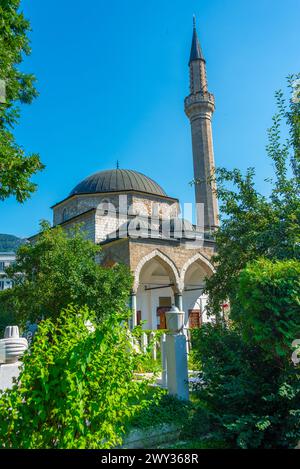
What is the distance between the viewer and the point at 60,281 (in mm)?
9906

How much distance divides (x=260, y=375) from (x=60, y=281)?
7.22 metres

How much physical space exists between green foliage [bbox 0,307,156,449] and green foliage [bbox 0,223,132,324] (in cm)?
761

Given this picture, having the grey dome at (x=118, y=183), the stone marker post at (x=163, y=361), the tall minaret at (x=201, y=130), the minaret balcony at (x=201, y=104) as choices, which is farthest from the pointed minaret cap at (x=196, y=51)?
the stone marker post at (x=163, y=361)

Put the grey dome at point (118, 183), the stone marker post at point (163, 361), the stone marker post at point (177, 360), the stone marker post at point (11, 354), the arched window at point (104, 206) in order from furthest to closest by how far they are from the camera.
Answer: the grey dome at point (118, 183), the arched window at point (104, 206), the stone marker post at point (163, 361), the stone marker post at point (177, 360), the stone marker post at point (11, 354)

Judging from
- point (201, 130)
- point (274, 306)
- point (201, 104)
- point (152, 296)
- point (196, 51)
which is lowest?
point (274, 306)

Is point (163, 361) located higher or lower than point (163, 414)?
higher

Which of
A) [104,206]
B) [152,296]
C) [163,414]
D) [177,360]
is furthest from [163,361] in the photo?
[104,206]

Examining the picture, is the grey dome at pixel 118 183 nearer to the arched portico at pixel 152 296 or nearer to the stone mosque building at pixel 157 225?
the stone mosque building at pixel 157 225

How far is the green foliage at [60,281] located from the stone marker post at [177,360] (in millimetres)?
5411

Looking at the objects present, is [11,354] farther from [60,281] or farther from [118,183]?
[118,183]

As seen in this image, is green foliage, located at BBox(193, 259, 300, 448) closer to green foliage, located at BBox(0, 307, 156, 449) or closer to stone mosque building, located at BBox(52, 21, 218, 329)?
green foliage, located at BBox(0, 307, 156, 449)

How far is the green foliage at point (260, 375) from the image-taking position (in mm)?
3154

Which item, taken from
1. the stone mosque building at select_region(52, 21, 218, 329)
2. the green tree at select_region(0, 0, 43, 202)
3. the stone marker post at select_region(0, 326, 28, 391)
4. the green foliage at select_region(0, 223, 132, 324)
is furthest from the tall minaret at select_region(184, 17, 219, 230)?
the stone marker post at select_region(0, 326, 28, 391)

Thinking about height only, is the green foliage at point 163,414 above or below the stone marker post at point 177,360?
below
